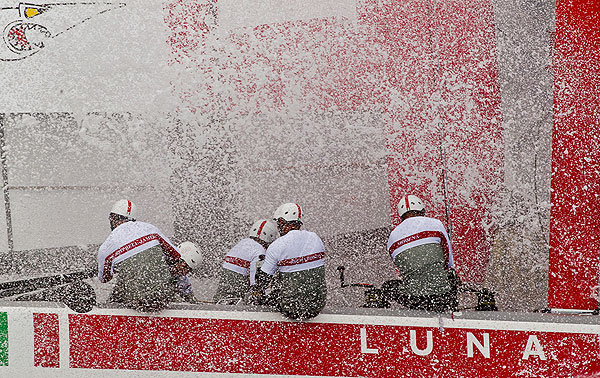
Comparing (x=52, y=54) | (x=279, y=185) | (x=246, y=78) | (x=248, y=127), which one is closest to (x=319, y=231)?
(x=279, y=185)

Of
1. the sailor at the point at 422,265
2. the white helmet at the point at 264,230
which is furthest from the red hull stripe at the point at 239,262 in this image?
the sailor at the point at 422,265

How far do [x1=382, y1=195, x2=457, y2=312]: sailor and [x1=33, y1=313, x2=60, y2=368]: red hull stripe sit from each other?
148 centimetres

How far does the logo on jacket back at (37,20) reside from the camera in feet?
13.0

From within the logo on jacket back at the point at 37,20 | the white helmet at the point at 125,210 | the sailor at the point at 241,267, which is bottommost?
the sailor at the point at 241,267

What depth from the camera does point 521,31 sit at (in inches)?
143

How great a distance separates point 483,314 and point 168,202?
2110mm

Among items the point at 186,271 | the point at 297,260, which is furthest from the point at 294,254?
the point at 186,271

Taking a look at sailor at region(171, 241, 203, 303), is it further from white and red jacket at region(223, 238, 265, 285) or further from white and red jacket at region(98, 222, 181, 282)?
white and red jacket at region(223, 238, 265, 285)

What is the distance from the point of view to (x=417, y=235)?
2.88 metres

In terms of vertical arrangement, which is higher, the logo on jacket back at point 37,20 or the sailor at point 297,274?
the logo on jacket back at point 37,20

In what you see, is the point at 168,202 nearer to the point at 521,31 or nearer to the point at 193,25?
the point at 193,25

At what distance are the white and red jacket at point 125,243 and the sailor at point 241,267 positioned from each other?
2.06ft

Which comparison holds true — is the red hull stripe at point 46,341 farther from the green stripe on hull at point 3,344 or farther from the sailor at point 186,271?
the sailor at point 186,271

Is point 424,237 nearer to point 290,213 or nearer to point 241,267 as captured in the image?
point 290,213
